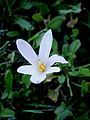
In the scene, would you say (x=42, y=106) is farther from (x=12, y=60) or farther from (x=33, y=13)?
(x=33, y=13)

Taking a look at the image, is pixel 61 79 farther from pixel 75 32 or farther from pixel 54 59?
pixel 75 32

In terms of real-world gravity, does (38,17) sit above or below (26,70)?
above

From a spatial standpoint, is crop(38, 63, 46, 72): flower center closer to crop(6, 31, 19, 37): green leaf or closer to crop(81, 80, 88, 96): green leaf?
crop(81, 80, 88, 96): green leaf

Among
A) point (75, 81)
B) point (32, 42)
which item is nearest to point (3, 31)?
point (32, 42)

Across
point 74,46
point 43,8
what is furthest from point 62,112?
point 43,8

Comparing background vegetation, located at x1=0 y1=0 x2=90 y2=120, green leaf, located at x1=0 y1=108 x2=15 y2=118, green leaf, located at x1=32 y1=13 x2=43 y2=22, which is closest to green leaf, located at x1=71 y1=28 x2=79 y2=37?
background vegetation, located at x1=0 y1=0 x2=90 y2=120

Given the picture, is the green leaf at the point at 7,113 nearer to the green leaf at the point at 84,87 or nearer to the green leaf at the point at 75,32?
the green leaf at the point at 84,87

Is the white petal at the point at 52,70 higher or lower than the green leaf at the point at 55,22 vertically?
lower

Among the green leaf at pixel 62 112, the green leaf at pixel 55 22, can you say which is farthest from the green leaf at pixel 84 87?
the green leaf at pixel 55 22
